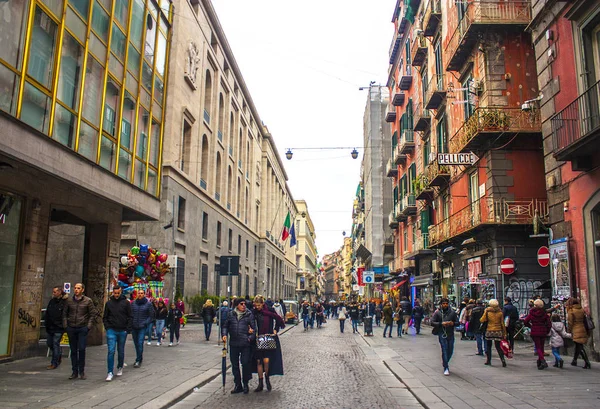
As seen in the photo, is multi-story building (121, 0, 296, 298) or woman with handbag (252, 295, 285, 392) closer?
woman with handbag (252, 295, 285, 392)

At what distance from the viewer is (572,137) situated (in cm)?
1270

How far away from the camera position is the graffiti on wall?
758 inches

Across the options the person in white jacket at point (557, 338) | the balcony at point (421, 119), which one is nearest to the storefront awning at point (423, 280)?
the balcony at point (421, 119)

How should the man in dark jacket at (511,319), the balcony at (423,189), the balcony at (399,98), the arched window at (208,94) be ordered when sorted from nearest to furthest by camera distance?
the man in dark jacket at (511,319), the balcony at (423,189), the arched window at (208,94), the balcony at (399,98)

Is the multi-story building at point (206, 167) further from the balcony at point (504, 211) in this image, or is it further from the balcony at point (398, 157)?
the balcony at point (398, 157)

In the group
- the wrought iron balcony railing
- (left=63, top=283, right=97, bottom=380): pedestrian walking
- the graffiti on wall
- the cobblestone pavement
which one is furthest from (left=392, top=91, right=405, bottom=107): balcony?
(left=63, top=283, right=97, bottom=380): pedestrian walking

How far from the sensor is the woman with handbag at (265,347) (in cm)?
918

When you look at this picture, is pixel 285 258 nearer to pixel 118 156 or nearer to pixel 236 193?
pixel 236 193

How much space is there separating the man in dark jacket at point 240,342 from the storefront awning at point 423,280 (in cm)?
2256

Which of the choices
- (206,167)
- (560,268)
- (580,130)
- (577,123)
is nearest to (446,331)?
(560,268)

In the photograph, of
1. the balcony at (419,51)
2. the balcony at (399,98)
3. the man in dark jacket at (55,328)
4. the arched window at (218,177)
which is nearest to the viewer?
the man in dark jacket at (55,328)

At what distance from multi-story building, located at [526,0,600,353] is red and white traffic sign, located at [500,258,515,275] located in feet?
13.2

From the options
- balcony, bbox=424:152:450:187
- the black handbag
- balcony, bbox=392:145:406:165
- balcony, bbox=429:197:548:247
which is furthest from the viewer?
balcony, bbox=392:145:406:165

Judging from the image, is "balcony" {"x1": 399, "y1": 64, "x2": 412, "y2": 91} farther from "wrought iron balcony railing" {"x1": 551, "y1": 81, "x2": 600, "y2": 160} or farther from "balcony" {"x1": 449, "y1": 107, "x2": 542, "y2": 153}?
"wrought iron balcony railing" {"x1": 551, "y1": 81, "x2": 600, "y2": 160}
